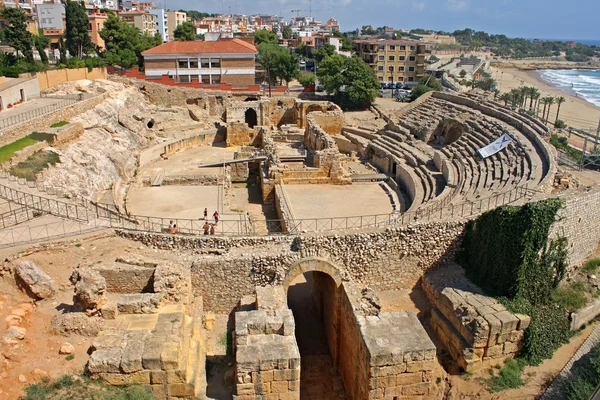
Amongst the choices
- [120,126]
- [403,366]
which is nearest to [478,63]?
[120,126]

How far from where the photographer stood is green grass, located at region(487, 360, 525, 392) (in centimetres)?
1362

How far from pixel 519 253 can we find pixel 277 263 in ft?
23.7

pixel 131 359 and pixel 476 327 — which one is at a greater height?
pixel 131 359

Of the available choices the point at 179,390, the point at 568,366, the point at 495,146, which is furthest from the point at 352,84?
the point at 179,390

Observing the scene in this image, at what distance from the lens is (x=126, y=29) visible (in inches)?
2232

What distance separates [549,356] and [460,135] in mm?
19589

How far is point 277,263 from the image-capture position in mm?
15430

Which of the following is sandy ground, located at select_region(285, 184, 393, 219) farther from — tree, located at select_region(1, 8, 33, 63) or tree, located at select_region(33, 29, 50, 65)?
tree, located at select_region(33, 29, 50, 65)

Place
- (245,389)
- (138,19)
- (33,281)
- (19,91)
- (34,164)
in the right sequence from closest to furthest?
(245,389) → (33,281) → (34,164) → (19,91) → (138,19)

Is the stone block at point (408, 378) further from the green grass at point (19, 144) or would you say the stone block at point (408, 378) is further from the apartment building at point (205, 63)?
the apartment building at point (205, 63)

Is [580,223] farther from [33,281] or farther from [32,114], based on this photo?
[32,114]

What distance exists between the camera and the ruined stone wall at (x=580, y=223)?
16.4m

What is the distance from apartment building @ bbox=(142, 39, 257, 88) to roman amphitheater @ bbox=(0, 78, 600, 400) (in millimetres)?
20042

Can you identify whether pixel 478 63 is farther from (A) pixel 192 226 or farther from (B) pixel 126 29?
(A) pixel 192 226
